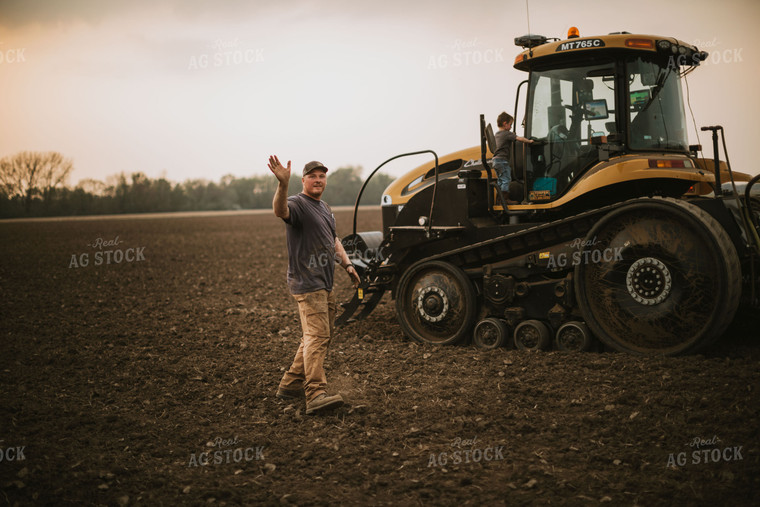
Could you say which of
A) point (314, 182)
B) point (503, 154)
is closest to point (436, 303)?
point (503, 154)

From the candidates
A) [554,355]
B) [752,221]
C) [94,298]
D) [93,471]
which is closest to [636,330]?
[554,355]

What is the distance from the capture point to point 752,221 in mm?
6785

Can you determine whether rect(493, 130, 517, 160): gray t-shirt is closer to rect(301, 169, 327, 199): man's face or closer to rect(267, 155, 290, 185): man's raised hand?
rect(301, 169, 327, 199): man's face

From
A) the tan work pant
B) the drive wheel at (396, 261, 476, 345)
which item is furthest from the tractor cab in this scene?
the tan work pant

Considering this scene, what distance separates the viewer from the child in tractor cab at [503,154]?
833 centimetres

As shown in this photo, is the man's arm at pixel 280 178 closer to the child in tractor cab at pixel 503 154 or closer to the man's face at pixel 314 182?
the man's face at pixel 314 182

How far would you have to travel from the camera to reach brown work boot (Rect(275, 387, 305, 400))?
6.64 meters

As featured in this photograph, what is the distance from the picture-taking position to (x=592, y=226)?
24.9 feet

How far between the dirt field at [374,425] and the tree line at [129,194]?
2529cm

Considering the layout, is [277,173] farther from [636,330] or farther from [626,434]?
[636,330]

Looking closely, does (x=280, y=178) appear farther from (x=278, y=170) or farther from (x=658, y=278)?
(x=658, y=278)

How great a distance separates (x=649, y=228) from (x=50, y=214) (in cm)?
5378

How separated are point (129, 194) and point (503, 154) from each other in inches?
2534

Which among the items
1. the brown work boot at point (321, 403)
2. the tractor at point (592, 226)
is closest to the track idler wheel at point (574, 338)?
the tractor at point (592, 226)
